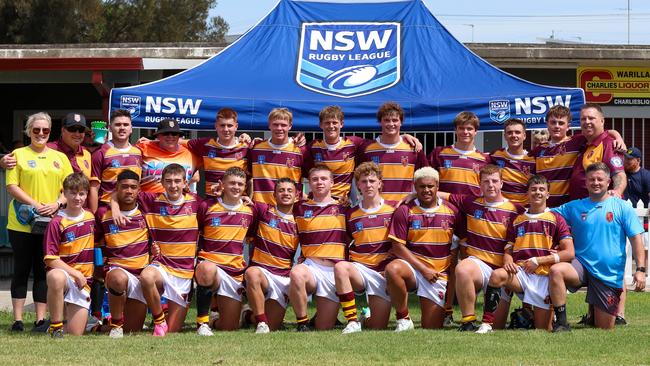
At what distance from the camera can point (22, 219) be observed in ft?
28.0

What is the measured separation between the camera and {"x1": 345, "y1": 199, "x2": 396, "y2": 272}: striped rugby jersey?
27.7 ft

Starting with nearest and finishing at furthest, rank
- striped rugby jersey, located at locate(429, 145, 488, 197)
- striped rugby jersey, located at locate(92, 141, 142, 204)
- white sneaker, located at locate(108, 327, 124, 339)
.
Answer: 1. white sneaker, located at locate(108, 327, 124, 339)
2. striped rugby jersey, located at locate(92, 141, 142, 204)
3. striped rugby jersey, located at locate(429, 145, 488, 197)

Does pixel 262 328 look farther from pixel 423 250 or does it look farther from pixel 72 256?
pixel 72 256

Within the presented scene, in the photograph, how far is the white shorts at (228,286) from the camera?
8258 millimetres

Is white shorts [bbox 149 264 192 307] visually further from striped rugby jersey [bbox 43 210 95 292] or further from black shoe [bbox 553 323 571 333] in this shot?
black shoe [bbox 553 323 571 333]

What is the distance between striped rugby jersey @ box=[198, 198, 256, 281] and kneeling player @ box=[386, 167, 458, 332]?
4.05 feet

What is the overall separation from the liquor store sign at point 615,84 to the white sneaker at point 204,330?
8887 mm

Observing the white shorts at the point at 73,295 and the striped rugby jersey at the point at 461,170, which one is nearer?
the white shorts at the point at 73,295

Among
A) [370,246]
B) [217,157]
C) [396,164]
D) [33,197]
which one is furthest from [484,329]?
[33,197]

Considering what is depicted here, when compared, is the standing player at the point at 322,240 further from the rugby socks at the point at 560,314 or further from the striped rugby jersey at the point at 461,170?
the rugby socks at the point at 560,314

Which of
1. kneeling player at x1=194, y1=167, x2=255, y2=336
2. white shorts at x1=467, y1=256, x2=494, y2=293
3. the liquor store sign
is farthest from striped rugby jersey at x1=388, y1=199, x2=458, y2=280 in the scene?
the liquor store sign

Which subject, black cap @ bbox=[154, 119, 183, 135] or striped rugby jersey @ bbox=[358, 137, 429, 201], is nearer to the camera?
black cap @ bbox=[154, 119, 183, 135]

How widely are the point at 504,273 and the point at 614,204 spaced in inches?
45.6

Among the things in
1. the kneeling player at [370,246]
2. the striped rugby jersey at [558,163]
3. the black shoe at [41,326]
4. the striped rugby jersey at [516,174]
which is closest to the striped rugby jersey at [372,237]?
the kneeling player at [370,246]
